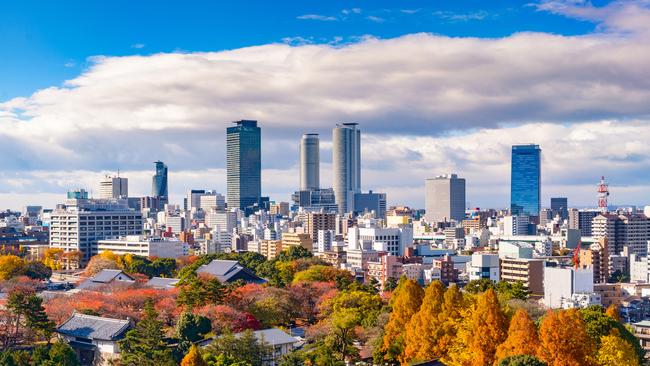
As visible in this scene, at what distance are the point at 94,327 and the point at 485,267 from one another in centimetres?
4212

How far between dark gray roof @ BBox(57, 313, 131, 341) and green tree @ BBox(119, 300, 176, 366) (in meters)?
1.86

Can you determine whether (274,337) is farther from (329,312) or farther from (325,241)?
(325,241)

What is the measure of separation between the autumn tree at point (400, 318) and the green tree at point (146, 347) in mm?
9018

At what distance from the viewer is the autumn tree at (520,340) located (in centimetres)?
2694

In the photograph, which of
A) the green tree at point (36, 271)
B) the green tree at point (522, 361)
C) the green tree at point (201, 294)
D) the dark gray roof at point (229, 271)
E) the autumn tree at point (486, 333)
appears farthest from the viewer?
the green tree at point (36, 271)

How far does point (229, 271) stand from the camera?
2383 inches

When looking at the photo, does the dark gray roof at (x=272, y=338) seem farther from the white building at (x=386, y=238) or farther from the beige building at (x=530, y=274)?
the white building at (x=386, y=238)

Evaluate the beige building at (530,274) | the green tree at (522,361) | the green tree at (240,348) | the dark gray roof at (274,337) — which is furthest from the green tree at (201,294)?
the beige building at (530,274)

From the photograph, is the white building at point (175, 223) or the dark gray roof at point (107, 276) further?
the white building at point (175, 223)

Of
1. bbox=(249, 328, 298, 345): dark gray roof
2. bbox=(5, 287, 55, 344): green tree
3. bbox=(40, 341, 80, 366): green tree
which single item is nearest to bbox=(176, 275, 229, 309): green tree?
bbox=(249, 328, 298, 345): dark gray roof

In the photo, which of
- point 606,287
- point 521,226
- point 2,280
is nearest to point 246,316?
point 2,280

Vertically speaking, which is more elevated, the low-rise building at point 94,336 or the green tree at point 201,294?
the green tree at point 201,294

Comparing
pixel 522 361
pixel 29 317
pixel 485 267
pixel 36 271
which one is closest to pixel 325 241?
pixel 485 267

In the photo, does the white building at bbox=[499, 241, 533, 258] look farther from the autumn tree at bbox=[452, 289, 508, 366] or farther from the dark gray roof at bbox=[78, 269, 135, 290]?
the autumn tree at bbox=[452, 289, 508, 366]
